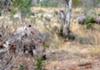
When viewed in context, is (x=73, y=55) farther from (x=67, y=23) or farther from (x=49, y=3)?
(x=49, y=3)

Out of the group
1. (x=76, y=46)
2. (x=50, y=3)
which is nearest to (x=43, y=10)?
(x=50, y=3)

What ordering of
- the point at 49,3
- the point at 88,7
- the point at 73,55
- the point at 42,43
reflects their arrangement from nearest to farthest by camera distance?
1. the point at 42,43
2. the point at 73,55
3. the point at 88,7
4. the point at 49,3

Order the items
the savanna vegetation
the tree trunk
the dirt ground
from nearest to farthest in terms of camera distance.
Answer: the savanna vegetation → the dirt ground → the tree trunk

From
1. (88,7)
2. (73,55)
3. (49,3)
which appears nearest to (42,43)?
(73,55)

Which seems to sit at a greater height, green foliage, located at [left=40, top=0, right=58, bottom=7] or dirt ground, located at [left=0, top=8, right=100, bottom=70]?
dirt ground, located at [left=0, top=8, right=100, bottom=70]

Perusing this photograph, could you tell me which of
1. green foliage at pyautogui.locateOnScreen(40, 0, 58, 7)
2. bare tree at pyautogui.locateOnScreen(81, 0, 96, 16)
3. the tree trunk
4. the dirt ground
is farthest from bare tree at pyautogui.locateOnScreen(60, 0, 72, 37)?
green foliage at pyautogui.locateOnScreen(40, 0, 58, 7)

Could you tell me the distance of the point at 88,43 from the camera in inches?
525

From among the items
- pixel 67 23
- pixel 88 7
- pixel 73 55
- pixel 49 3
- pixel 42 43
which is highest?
pixel 42 43

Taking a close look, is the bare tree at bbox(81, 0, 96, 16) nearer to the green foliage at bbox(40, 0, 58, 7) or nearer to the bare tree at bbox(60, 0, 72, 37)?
the green foliage at bbox(40, 0, 58, 7)

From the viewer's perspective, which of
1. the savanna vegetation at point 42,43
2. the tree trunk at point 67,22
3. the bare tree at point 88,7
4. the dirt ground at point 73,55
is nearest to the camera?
the savanna vegetation at point 42,43

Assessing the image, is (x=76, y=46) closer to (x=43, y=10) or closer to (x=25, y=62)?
(x=25, y=62)

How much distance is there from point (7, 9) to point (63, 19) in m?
8.46

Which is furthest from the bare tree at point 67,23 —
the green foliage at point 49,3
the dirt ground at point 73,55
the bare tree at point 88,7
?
the green foliage at point 49,3

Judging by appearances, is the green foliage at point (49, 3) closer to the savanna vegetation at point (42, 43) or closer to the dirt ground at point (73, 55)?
the savanna vegetation at point (42, 43)
